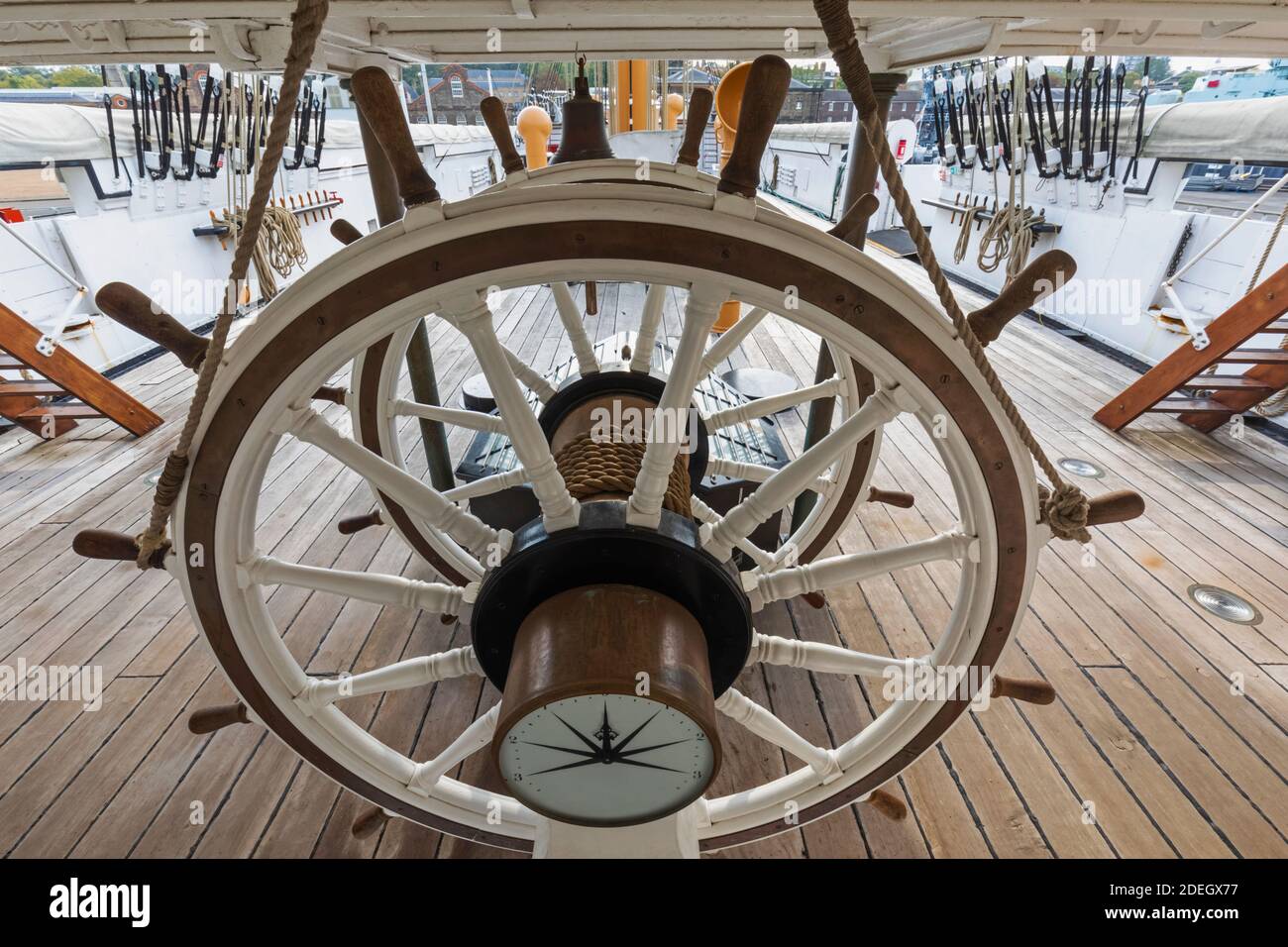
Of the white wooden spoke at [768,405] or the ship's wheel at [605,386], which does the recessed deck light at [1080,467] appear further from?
the white wooden spoke at [768,405]

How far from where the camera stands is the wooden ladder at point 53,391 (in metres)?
3.18

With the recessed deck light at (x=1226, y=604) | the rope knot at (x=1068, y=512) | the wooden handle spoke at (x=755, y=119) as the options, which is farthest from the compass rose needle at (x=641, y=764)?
the recessed deck light at (x=1226, y=604)

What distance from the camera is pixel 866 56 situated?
168 cm

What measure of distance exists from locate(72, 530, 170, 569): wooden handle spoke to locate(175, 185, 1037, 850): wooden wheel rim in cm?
8

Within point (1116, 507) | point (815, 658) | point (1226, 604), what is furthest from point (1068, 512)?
point (1226, 604)

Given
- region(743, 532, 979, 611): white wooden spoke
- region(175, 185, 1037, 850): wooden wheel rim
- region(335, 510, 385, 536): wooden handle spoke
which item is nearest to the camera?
region(175, 185, 1037, 850): wooden wheel rim

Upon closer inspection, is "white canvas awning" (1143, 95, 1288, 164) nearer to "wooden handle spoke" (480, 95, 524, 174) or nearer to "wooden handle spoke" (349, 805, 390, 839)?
"wooden handle spoke" (480, 95, 524, 174)

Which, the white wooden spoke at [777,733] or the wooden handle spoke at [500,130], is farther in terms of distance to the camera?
the wooden handle spoke at [500,130]

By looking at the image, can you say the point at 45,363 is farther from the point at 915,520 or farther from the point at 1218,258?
the point at 1218,258

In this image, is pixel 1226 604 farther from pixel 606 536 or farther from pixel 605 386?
pixel 606 536

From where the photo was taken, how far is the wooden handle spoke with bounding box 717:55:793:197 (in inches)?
29.0

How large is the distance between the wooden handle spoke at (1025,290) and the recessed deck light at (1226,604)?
6.14 feet

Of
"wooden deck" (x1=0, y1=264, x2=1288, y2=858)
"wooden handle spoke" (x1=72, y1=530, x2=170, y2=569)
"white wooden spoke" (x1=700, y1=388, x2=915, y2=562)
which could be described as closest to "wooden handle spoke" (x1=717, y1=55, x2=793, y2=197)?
"white wooden spoke" (x1=700, y1=388, x2=915, y2=562)

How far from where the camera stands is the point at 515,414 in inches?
34.3
